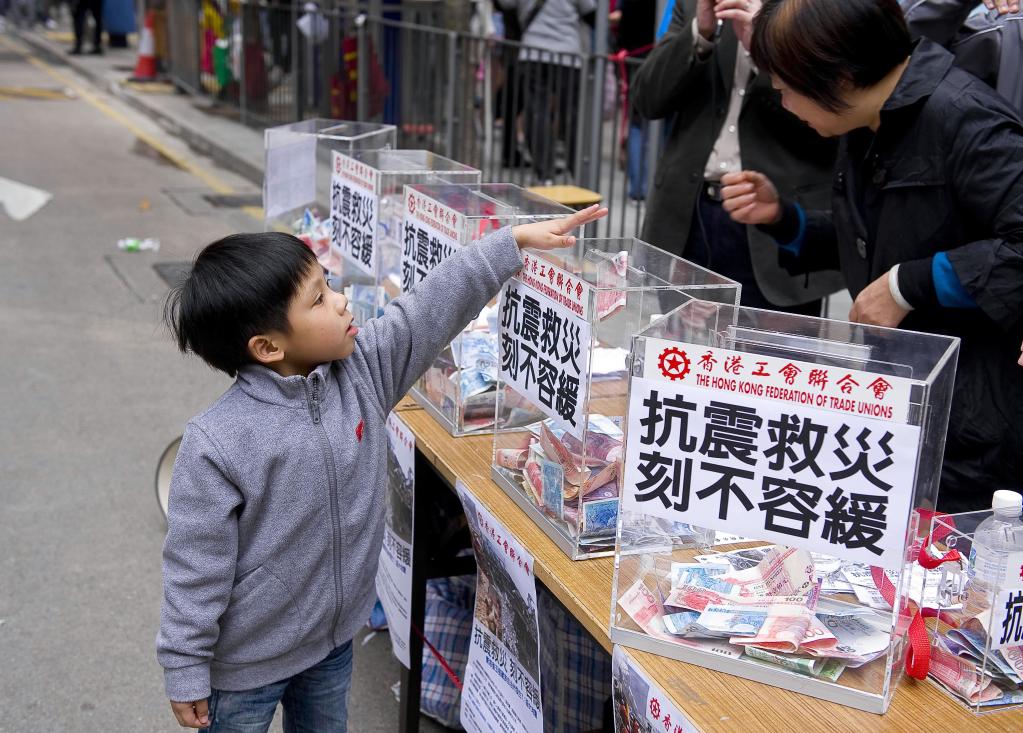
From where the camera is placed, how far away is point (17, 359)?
5.49 m

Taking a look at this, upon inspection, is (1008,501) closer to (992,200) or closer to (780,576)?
(780,576)

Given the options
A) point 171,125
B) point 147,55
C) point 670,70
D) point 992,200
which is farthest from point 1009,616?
point 147,55

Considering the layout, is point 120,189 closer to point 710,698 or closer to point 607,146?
point 607,146

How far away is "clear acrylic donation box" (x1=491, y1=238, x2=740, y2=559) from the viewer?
1.97 m

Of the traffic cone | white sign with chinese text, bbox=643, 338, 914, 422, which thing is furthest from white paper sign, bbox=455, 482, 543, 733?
the traffic cone

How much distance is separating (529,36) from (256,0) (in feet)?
16.3

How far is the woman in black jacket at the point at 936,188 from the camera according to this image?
204 centimetres

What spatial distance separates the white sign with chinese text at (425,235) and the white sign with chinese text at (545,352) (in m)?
0.24

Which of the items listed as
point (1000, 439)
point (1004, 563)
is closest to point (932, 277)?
point (1000, 439)

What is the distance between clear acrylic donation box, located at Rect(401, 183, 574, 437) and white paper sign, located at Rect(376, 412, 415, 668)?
11 centimetres

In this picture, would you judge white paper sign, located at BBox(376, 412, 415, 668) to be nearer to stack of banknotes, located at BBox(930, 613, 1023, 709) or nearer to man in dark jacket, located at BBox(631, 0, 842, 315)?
man in dark jacket, located at BBox(631, 0, 842, 315)

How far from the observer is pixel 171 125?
506 inches

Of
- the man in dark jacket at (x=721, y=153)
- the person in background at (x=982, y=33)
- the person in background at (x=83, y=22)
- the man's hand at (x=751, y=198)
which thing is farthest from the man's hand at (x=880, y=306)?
the person in background at (x=83, y=22)

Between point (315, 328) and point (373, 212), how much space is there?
0.97 m
